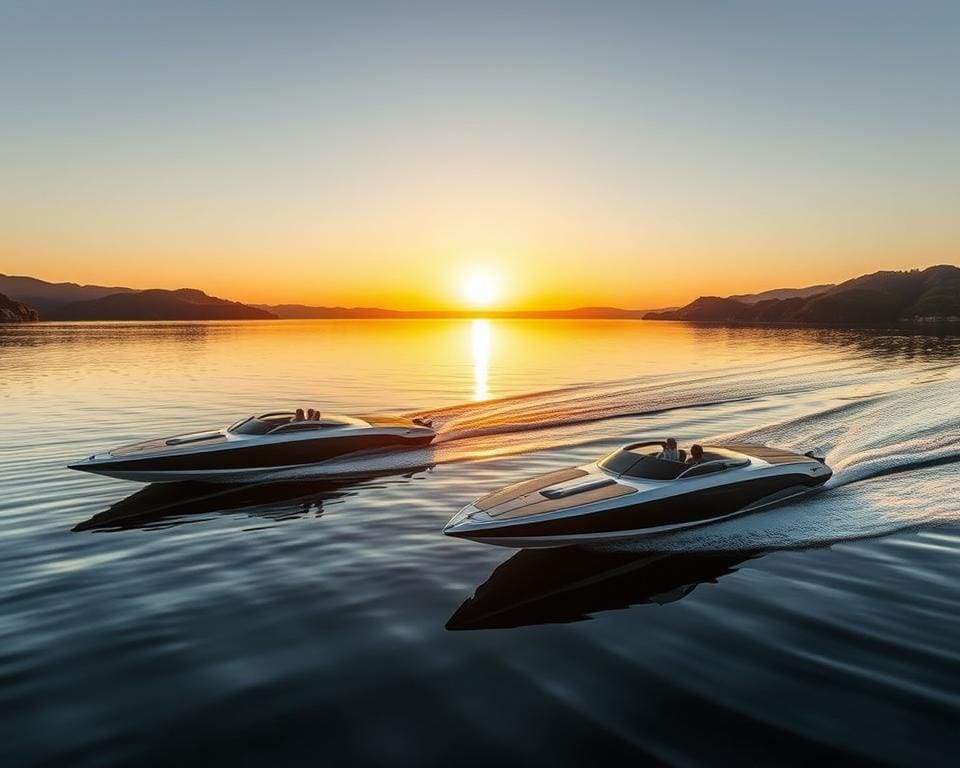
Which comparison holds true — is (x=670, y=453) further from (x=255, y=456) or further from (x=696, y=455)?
(x=255, y=456)

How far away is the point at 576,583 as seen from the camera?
11.3 metres

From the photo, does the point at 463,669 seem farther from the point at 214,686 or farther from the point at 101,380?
the point at 101,380

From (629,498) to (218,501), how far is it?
1071cm

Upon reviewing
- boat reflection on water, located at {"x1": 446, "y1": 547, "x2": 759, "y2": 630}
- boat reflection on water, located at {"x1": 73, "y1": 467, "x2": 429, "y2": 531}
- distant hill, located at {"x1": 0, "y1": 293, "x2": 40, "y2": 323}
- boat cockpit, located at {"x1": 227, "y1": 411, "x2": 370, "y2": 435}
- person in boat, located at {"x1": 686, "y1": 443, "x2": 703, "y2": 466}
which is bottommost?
boat reflection on water, located at {"x1": 73, "y1": 467, "x2": 429, "y2": 531}

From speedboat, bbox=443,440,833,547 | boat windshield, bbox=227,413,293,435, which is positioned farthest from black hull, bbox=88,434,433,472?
speedboat, bbox=443,440,833,547

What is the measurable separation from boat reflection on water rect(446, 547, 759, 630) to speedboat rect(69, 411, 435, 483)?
29.3 feet

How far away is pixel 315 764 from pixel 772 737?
15.1 feet

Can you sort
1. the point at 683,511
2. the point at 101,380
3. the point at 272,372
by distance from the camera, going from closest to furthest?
the point at 683,511
the point at 101,380
the point at 272,372

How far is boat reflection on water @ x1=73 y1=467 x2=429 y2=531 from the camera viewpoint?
15.0 meters

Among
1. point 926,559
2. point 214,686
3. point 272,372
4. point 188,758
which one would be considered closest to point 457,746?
point 188,758

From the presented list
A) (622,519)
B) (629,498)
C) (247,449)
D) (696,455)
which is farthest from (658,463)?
(247,449)

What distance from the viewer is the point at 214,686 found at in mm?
7676

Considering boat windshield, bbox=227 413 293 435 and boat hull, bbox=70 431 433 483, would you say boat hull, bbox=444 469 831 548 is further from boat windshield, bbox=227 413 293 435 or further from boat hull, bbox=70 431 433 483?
boat windshield, bbox=227 413 293 435

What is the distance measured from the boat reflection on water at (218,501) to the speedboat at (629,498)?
5359mm
